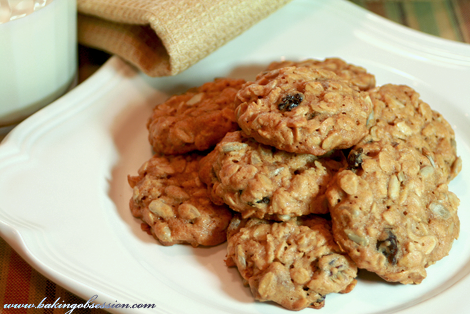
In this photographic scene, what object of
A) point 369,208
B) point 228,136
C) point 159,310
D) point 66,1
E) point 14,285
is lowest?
point 14,285

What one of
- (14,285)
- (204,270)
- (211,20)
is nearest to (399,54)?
(211,20)

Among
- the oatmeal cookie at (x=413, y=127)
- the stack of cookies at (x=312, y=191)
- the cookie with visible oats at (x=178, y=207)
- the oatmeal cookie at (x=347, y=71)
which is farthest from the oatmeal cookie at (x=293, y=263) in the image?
the oatmeal cookie at (x=347, y=71)

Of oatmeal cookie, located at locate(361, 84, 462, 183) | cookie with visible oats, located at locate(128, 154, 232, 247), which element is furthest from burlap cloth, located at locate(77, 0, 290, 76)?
oatmeal cookie, located at locate(361, 84, 462, 183)

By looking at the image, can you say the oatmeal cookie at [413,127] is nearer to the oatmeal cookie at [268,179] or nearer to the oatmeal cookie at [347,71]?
the oatmeal cookie at [347,71]

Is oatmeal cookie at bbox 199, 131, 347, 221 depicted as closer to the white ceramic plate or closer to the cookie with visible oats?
the cookie with visible oats

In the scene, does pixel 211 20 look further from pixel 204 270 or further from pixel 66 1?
pixel 204 270

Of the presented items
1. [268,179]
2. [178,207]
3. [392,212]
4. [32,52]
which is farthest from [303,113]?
[32,52]
